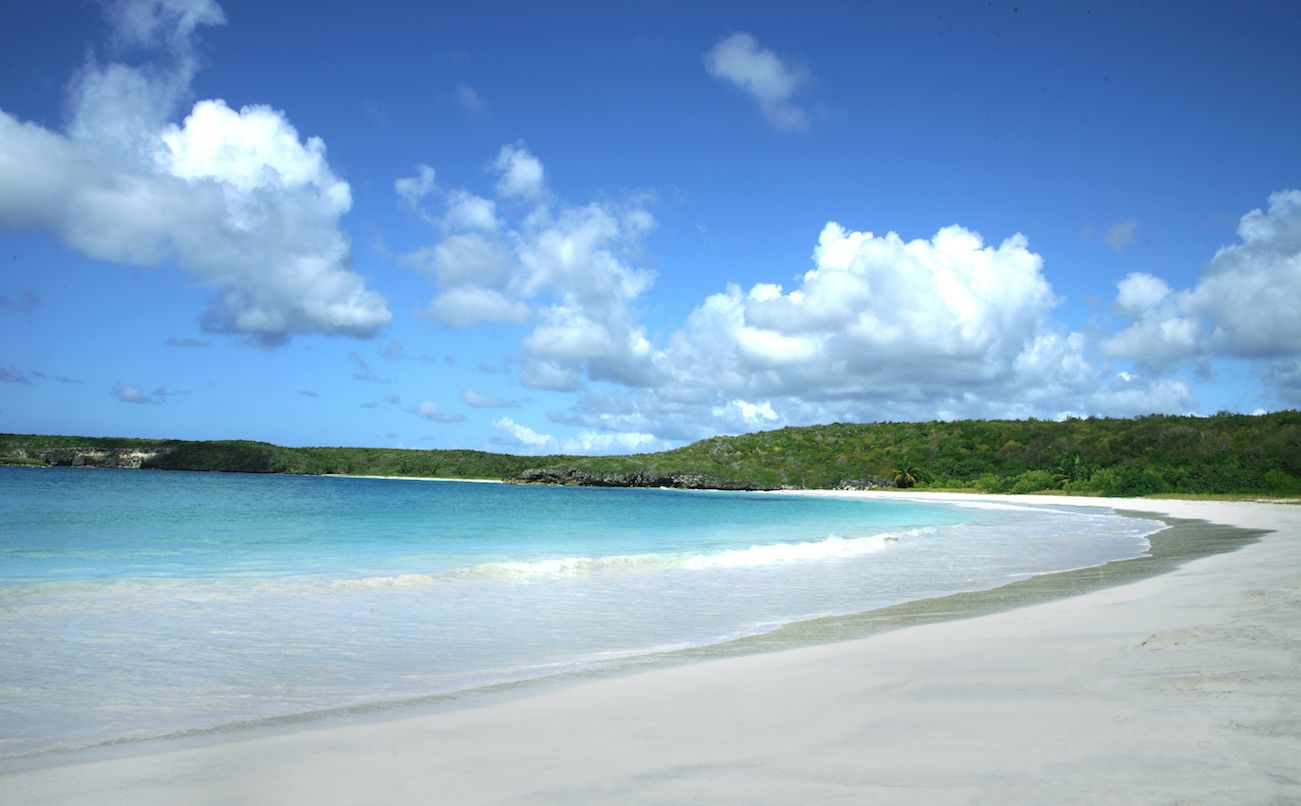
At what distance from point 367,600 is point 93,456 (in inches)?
5357

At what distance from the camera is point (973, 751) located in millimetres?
3848

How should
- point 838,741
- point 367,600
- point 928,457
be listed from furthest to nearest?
point 928,457, point 367,600, point 838,741

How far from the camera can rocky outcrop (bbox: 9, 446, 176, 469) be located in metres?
114

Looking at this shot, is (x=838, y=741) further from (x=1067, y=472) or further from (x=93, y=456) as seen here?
Result: (x=93, y=456)

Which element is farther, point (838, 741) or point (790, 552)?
point (790, 552)

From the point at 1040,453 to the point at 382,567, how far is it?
79.4 metres

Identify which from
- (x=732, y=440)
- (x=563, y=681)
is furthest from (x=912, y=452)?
A: (x=563, y=681)

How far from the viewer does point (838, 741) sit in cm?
420

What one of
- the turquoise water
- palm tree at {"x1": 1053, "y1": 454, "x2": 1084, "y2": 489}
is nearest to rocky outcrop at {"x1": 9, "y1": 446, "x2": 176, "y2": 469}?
the turquoise water

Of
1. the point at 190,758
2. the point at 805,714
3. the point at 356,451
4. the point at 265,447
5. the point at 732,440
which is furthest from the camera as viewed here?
the point at 356,451

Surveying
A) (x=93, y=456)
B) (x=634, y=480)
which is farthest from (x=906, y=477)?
(x=93, y=456)

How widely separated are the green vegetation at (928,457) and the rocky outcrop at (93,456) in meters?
0.22

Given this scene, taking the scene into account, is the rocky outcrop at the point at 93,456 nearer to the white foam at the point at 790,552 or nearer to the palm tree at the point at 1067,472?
the palm tree at the point at 1067,472

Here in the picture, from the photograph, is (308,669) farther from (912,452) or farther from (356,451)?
(356,451)
